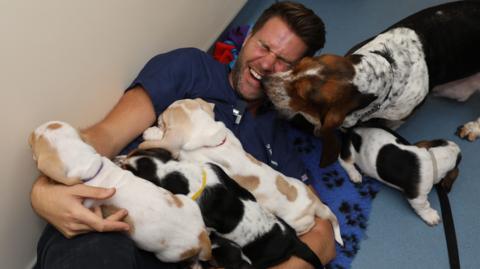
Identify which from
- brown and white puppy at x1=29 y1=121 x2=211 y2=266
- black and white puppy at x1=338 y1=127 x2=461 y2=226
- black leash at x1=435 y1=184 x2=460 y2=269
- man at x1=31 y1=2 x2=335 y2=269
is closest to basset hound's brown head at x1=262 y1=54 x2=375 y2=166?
man at x1=31 y1=2 x2=335 y2=269

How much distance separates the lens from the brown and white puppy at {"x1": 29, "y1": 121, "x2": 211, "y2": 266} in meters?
1.43

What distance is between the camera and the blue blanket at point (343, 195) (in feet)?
8.10

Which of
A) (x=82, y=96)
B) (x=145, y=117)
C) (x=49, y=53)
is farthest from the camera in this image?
(x=145, y=117)

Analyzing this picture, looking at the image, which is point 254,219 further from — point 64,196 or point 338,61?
point 338,61

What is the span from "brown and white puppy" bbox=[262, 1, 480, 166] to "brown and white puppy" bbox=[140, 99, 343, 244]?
1.59ft

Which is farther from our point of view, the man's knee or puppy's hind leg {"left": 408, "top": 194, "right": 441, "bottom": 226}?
puppy's hind leg {"left": 408, "top": 194, "right": 441, "bottom": 226}

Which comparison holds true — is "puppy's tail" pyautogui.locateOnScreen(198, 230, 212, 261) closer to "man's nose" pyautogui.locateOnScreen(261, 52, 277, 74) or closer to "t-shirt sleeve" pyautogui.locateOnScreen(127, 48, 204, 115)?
"t-shirt sleeve" pyautogui.locateOnScreen(127, 48, 204, 115)

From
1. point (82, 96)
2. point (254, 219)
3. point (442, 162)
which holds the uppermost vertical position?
point (82, 96)

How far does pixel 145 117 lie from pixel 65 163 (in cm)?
61

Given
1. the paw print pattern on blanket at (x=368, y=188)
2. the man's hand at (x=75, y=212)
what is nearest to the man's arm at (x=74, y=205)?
the man's hand at (x=75, y=212)

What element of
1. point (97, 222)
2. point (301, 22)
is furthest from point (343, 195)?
point (97, 222)

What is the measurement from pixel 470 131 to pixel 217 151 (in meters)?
2.08

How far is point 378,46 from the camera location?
2.46 m

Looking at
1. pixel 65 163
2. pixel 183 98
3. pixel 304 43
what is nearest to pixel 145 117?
pixel 183 98
